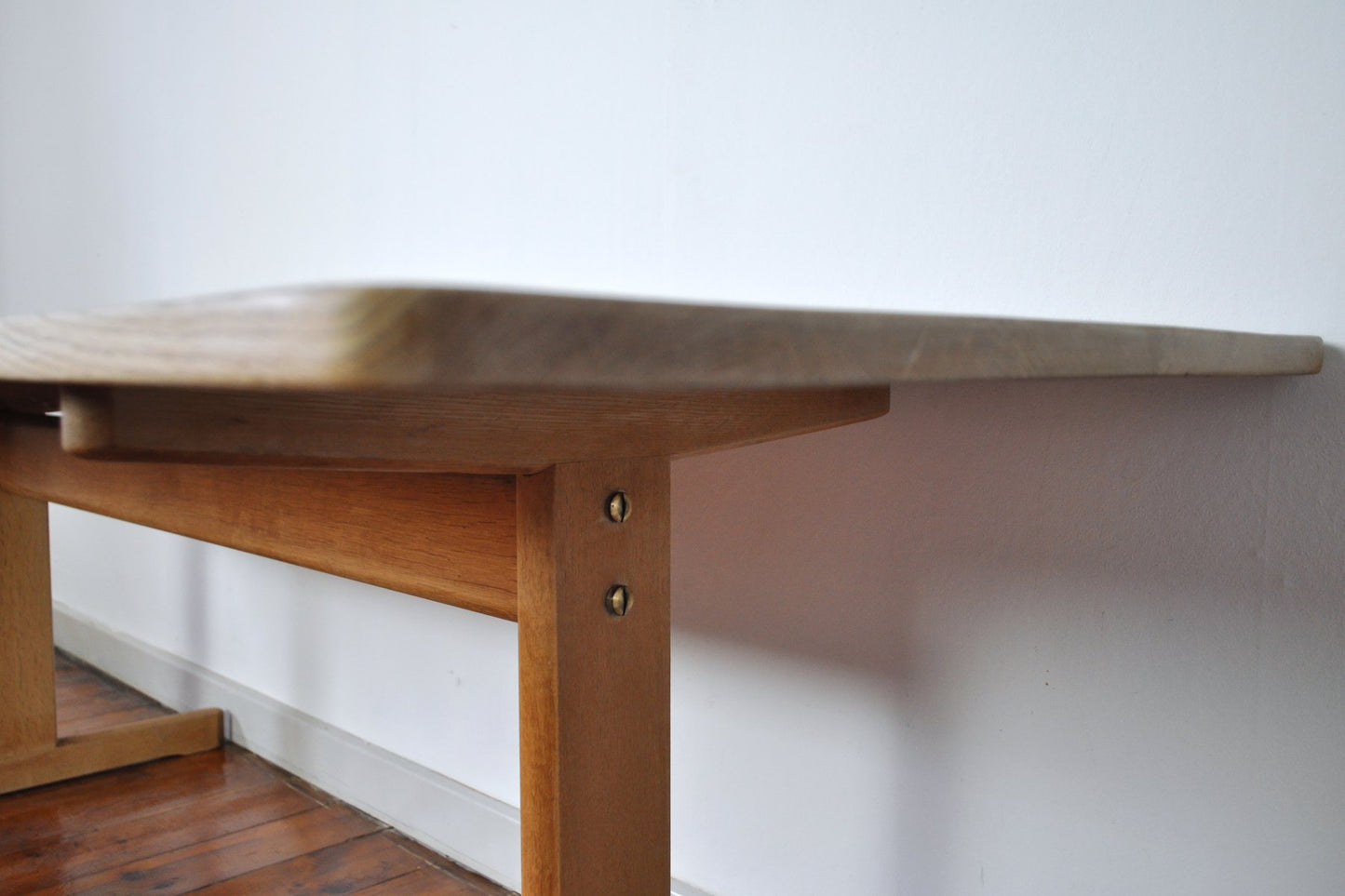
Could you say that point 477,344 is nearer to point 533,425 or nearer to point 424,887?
point 533,425

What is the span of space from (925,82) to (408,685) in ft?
3.94

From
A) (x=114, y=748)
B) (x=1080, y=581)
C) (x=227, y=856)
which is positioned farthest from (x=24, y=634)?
(x=1080, y=581)

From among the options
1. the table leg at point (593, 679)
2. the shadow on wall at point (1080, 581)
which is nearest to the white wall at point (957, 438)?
the shadow on wall at point (1080, 581)

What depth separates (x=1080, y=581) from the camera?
0.98 m

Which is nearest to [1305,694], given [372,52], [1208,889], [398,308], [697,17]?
[1208,889]

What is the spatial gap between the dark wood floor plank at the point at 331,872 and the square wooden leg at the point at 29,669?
1.93ft

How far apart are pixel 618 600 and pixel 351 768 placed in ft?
4.30

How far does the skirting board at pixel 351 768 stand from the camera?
5.24ft

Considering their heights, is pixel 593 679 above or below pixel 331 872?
above

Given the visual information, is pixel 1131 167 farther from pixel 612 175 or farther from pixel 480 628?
pixel 480 628

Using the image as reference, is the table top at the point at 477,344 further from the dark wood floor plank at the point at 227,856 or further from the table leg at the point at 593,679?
the dark wood floor plank at the point at 227,856

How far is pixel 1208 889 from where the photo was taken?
919 mm

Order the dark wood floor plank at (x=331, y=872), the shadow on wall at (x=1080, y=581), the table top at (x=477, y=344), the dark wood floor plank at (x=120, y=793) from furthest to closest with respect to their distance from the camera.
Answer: the dark wood floor plank at (x=120, y=793)
the dark wood floor plank at (x=331, y=872)
the shadow on wall at (x=1080, y=581)
the table top at (x=477, y=344)

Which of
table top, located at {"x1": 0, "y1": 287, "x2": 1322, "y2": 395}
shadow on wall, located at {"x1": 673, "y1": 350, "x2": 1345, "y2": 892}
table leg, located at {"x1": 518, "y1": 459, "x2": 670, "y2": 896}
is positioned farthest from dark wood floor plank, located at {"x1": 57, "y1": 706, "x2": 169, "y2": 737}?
table top, located at {"x1": 0, "y1": 287, "x2": 1322, "y2": 395}
